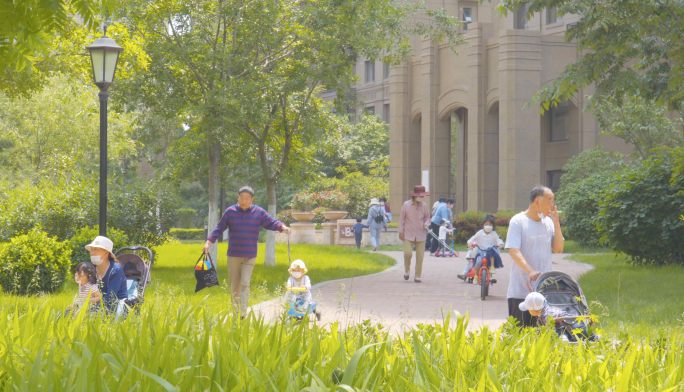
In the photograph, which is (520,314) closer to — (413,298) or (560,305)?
(560,305)

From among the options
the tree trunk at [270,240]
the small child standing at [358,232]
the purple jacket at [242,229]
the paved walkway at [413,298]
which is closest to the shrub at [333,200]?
the small child standing at [358,232]

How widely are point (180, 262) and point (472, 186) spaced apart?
17143 mm

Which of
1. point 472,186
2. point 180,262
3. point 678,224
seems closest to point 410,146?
point 472,186

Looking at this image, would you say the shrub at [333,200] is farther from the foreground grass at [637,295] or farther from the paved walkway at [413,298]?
the foreground grass at [637,295]

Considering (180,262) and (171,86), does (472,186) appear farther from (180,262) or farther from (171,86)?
(171,86)

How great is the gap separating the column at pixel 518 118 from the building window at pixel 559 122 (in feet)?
18.6

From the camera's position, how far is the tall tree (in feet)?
51.4

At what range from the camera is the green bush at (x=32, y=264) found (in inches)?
470

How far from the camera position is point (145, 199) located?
58.0 ft

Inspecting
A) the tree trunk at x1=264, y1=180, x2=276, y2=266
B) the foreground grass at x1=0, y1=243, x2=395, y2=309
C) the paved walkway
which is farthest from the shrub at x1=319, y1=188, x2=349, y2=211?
the tree trunk at x1=264, y1=180, x2=276, y2=266

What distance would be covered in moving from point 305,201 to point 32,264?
71.2 feet

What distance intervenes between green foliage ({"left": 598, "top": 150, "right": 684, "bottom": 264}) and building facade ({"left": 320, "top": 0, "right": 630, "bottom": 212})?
14547 mm

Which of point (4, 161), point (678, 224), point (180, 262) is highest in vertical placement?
point (4, 161)

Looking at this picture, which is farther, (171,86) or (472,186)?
(472,186)
